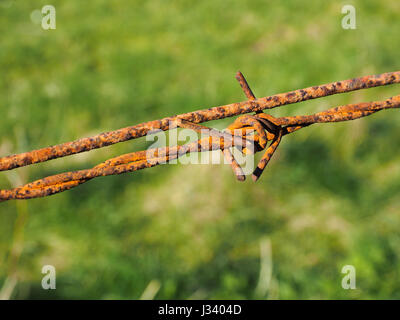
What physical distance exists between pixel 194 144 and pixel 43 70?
4.19 meters

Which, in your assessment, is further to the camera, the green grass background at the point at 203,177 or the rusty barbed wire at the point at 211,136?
the green grass background at the point at 203,177

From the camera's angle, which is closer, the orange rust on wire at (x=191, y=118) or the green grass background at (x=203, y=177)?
the orange rust on wire at (x=191, y=118)

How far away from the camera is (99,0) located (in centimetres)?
599

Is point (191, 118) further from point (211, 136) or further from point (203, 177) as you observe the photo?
point (203, 177)

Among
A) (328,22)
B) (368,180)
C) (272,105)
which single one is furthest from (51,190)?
(328,22)

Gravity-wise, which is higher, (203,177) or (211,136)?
(203,177)

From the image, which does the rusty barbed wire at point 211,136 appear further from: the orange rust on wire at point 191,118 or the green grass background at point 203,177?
the green grass background at point 203,177

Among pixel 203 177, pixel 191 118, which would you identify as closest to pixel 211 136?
pixel 191 118

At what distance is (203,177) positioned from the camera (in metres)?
3.29

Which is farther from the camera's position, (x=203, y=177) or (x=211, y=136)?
(x=203, y=177)

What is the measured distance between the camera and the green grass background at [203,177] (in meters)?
2.74

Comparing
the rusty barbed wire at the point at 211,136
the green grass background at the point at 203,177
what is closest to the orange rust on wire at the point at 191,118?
the rusty barbed wire at the point at 211,136

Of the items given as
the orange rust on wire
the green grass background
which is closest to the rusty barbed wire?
the orange rust on wire
